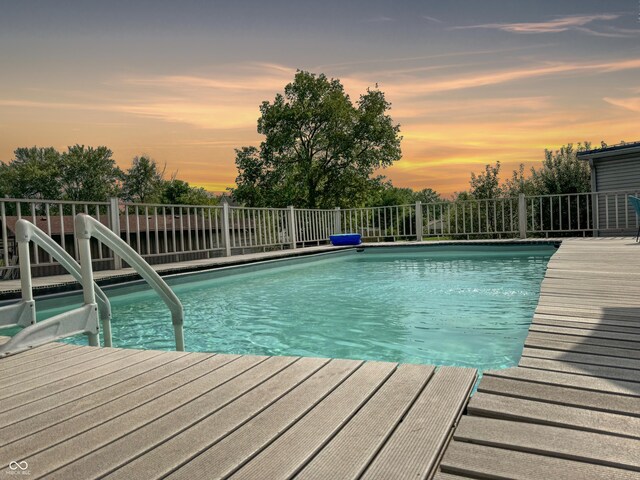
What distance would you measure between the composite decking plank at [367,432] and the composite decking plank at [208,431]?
28 centimetres

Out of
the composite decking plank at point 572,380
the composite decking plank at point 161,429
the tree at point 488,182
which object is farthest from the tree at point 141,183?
the composite decking plank at point 572,380

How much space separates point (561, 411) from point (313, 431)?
664 millimetres

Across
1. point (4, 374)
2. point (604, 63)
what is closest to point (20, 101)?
point (604, 63)

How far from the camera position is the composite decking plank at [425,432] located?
0.93 m

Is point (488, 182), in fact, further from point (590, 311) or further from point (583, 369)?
point (583, 369)

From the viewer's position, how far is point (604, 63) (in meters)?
12.0

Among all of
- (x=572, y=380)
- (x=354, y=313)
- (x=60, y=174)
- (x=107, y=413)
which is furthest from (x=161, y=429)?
(x=60, y=174)

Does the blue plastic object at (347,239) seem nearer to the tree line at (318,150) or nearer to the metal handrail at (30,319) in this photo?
the metal handrail at (30,319)

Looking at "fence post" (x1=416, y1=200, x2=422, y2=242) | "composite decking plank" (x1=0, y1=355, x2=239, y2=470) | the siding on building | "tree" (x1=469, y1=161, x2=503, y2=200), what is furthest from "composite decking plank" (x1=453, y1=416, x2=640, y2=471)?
"tree" (x1=469, y1=161, x2=503, y2=200)

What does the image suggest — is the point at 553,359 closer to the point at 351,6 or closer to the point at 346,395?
the point at 346,395

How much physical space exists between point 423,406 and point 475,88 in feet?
42.3

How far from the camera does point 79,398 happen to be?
147 centimetres

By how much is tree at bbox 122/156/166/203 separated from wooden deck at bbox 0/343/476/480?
5114cm

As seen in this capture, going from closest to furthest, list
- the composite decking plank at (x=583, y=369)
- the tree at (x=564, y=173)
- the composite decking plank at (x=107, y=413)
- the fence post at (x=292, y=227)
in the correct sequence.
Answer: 1. the composite decking plank at (x=107, y=413)
2. the composite decking plank at (x=583, y=369)
3. the fence post at (x=292, y=227)
4. the tree at (x=564, y=173)
